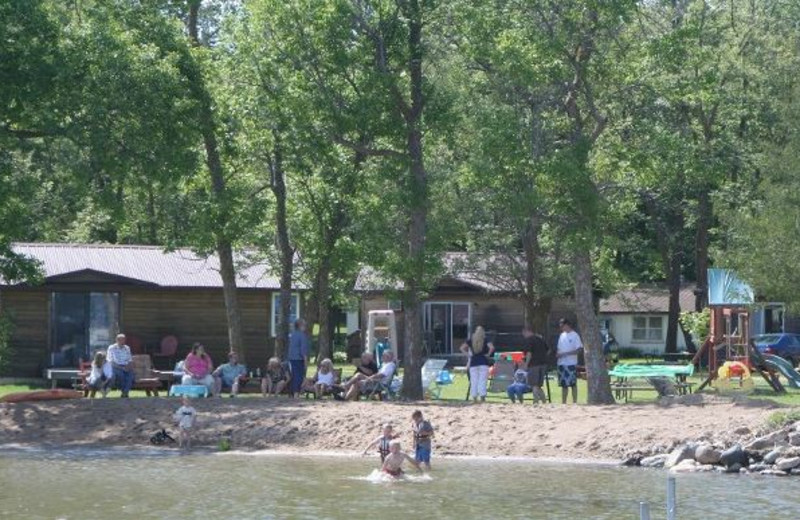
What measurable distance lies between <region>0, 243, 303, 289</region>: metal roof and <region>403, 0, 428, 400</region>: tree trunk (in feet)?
30.2

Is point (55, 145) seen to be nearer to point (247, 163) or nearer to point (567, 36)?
point (247, 163)

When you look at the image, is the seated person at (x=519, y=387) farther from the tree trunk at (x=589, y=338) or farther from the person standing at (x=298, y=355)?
the person standing at (x=298, y=355)

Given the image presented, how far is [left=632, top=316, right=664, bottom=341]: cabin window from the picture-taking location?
69.7m

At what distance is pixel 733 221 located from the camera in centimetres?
4384

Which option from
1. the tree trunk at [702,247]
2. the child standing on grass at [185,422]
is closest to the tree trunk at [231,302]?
the child standing on grass at [185,422]

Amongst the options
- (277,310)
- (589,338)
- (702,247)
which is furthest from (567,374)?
(702,247)

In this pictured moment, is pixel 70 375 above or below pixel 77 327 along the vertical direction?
below

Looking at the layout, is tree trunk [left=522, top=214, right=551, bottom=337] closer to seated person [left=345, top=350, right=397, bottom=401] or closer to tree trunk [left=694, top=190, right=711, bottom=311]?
tree trunk [left=694, top=190, right=711, bottom=311]

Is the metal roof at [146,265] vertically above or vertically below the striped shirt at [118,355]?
above

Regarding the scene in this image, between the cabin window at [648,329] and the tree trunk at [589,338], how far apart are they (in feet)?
128

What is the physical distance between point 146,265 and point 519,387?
1416 centimetres

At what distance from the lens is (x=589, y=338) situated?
31000mm

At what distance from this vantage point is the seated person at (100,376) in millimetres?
31422

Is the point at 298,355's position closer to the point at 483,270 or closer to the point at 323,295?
the point at 323,295
